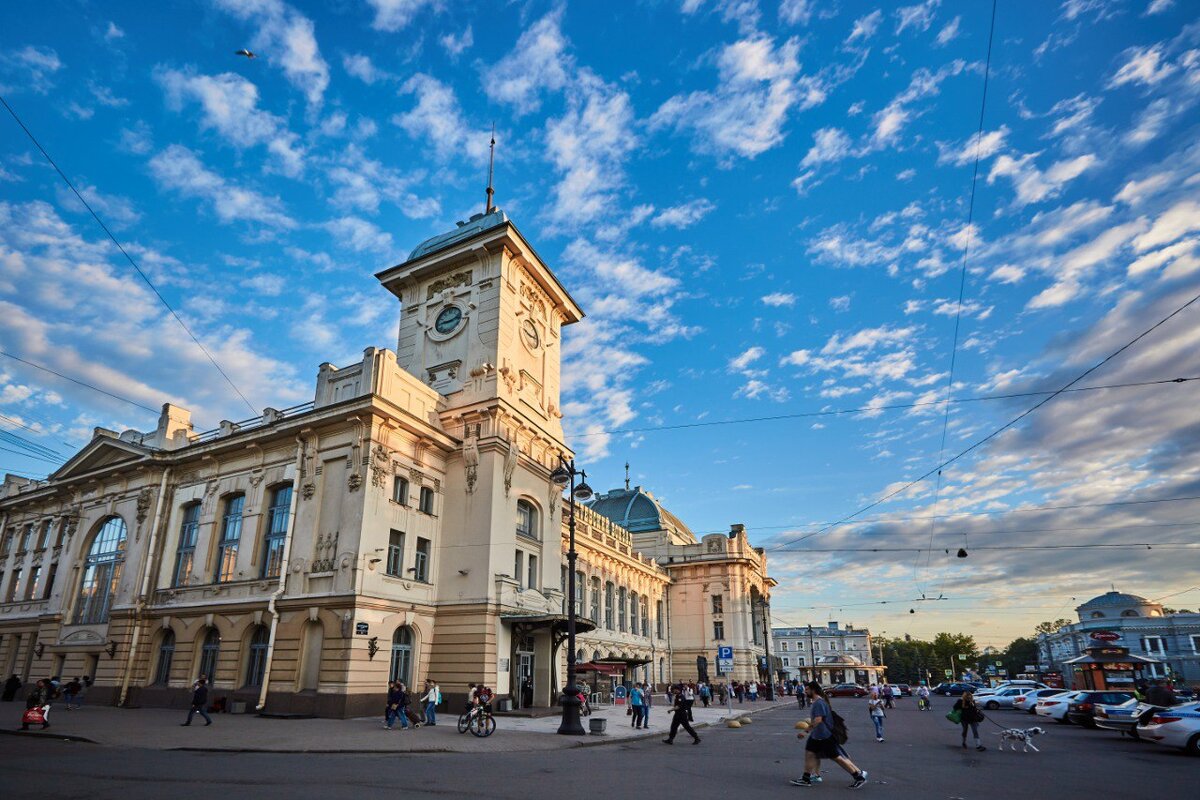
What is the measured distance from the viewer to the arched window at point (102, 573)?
33.9m

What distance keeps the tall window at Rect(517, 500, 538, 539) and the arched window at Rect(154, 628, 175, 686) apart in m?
16.4

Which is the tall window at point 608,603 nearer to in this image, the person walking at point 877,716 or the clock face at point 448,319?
the clock face at point 448,319

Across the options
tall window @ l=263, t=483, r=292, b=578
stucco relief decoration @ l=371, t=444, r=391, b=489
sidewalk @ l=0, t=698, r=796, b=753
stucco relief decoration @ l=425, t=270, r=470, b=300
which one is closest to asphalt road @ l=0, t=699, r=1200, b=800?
A: sidewalk @ l=0, t=698, r=796, b=753

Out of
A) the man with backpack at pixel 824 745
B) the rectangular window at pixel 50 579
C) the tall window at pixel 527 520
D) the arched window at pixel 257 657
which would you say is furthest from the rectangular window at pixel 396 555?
the rectangular window at pixel 50 579

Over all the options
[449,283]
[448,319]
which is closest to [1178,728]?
[448,319]

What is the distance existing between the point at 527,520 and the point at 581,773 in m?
20.9

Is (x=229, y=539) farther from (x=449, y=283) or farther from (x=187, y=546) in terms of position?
(x=449, y=283)

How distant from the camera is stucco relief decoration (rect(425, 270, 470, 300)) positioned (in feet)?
116

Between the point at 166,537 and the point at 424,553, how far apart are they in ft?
44.7

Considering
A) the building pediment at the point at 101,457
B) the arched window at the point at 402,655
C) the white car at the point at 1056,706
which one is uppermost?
the building pediment at the point at 101,457

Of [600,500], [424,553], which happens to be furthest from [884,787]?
[600,500]

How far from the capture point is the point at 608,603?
54000 millimetres

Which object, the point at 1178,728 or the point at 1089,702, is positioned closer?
the point at 1178,728

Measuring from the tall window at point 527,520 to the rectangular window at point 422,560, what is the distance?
14.8 feet
